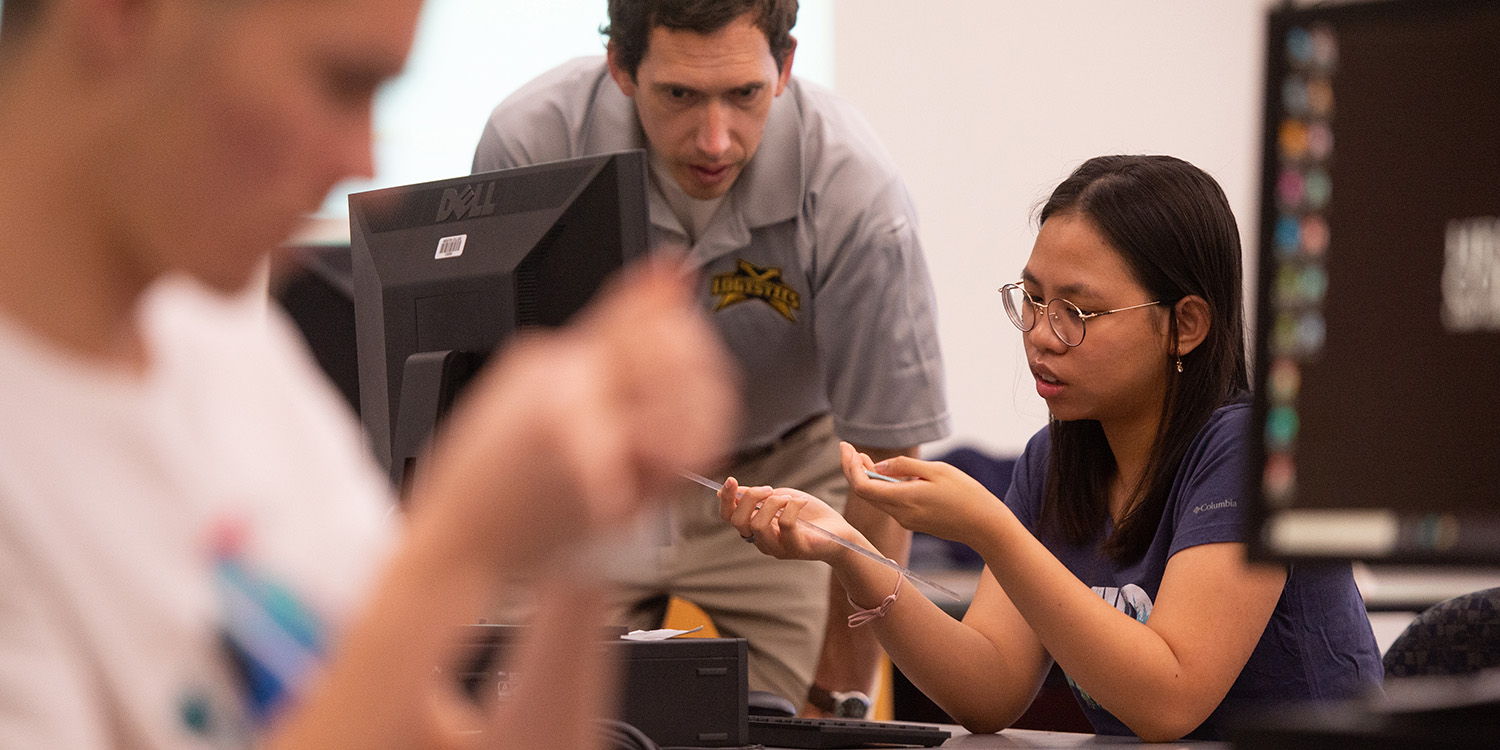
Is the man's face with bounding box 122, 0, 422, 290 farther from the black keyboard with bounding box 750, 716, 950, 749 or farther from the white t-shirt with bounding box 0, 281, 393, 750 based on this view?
the black keyboard with bounding box 750, 716, 950, 749

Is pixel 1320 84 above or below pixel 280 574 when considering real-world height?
above

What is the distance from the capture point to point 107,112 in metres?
0.40

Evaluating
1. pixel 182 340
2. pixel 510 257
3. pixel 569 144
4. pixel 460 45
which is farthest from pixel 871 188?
pixel 182 340

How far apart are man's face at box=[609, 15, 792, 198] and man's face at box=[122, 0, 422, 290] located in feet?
4.99

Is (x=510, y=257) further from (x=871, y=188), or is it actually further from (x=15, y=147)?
(x=871, y=188)

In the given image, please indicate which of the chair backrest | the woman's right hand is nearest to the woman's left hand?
the woman's right hand

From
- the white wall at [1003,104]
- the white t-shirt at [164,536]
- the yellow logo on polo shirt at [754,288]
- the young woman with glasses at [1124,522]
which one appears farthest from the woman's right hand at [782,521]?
the white wall at [1003,104]

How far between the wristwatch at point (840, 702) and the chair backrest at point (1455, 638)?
746 mm

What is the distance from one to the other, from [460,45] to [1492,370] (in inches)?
107

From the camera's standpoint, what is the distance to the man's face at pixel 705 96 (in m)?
1.90

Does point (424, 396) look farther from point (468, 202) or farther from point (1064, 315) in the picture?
point (1064, 315)

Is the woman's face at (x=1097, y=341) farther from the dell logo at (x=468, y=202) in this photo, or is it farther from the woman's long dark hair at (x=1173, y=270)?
the dell logo at (x=468, y=202)

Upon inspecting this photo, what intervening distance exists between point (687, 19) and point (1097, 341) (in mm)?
750

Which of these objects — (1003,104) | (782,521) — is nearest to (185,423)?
(782,521)
